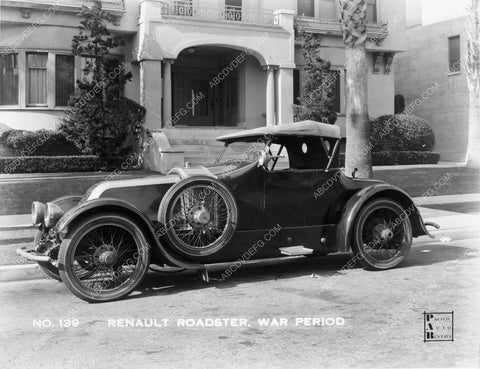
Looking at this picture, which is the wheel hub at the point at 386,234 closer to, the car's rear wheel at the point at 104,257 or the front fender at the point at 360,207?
the front fender at the point at 360,207

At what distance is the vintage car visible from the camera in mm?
5762

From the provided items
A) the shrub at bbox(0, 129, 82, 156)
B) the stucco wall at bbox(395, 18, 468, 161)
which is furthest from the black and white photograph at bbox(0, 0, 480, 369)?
the stucco wall at bbox(395, 18, 468, 161)

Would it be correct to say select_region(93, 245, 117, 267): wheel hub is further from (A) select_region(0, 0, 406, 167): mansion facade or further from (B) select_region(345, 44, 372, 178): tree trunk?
(A) select_region(0, 0, 406, 167): mansion facade

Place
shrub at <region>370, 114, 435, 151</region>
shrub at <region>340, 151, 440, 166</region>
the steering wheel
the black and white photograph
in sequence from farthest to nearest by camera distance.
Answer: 1. shrub at <region>370, 114, 435, 151</region>
2. shrub at <region>340, 151, 440, 166</region>
3. the steering wheel
4. the black and white photograph

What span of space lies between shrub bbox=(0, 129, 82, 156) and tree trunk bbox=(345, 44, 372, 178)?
11.3m

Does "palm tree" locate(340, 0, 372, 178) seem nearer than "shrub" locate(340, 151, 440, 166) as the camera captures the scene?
Yes

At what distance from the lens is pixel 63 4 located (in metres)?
19.6

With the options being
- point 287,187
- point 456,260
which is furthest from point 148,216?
point 456,260

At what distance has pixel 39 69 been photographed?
2041 centimetres

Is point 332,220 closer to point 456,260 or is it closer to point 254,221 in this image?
point 254,221

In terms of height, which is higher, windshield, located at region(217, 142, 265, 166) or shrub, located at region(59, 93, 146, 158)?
shrub, located at region(59, 93, 146, 158)

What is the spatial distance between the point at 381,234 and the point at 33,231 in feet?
19.2

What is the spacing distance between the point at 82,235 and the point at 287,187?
236 cm

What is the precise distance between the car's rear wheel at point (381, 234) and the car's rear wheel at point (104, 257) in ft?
8.71
